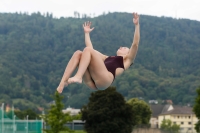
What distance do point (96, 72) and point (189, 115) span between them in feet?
492

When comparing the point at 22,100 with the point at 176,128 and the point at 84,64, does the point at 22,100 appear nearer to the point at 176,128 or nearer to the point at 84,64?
the point at 176,128

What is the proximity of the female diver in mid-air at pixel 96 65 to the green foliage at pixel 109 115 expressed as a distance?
50779 mm

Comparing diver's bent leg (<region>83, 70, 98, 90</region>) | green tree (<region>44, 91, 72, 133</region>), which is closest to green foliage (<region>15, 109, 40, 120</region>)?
green tree (<region>44, 91, 72, 133</region>)

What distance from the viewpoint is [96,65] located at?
452 inches

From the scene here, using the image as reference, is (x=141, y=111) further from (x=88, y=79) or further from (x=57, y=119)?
Answer: (x=88, y=79)

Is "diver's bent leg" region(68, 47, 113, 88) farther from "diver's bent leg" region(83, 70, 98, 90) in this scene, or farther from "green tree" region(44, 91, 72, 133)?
"green tree" region(44, 91, 72, 133)

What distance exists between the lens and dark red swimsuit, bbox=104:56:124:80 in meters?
12.1

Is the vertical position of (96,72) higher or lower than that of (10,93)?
lower

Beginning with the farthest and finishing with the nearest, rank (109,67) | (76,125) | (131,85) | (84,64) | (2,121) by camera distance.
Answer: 1. (131,85)
2. (76,125)
3. (2,121)
4. (109,67)
5. (84,64)

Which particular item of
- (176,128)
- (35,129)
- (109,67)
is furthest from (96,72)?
(176,128)

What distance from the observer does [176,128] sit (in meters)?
114

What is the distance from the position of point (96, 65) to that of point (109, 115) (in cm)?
5265

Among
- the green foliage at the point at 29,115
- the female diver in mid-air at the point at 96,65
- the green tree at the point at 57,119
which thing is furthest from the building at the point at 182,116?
the female diver in mid-air at the point at 96,65

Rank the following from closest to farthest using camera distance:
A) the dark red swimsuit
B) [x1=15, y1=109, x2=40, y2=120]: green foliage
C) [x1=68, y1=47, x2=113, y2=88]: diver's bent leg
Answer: [x1=68, y1=47, x2=113, y2=88]: diver's bent leg < the dark red swimsuit < [x1=15, y1=109, x2=40, y2=120]: green foliage
